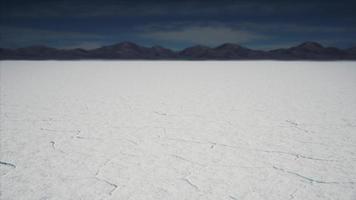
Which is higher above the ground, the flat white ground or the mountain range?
the mountain range

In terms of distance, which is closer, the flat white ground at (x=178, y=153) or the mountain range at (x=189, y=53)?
the flat white ground at (x=178, y=153)

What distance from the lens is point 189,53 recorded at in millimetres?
82438

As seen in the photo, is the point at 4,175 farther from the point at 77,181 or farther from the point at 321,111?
the point at 321,111

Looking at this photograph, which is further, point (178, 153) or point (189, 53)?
point (189, 53)

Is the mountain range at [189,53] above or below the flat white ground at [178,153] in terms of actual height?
above

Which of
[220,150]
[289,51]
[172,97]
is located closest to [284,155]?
[220,150]

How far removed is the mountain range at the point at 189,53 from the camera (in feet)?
222

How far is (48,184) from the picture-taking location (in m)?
1.67

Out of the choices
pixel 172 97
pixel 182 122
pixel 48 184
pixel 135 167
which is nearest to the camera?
pixel 48 184

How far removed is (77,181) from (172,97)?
3470 mm

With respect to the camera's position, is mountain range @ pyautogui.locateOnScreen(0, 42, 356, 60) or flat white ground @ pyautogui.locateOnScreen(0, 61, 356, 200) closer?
flat white ground @ pyautogui.locateOnScreen(0, 61, 356, 200)

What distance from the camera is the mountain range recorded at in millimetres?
67625

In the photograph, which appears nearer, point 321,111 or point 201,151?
point 201,151

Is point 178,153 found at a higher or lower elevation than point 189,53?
lower
